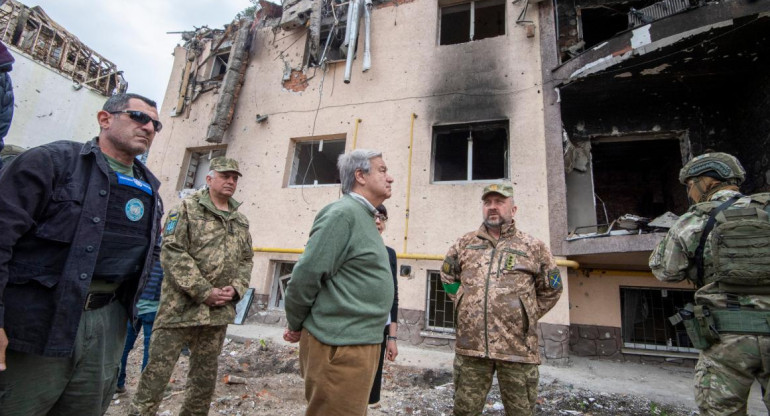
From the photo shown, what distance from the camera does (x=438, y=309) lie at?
634 centimetres

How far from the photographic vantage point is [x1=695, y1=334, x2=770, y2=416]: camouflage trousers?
200 centimetres

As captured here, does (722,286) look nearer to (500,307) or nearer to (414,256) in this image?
(500,307)

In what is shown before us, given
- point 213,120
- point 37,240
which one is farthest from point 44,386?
point 213,120

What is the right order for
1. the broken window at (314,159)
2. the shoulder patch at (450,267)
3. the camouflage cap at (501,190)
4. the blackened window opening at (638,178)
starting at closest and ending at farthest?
the camouflage cap at (501,190)
the shoulder patch at (450,267)
the blackened window opening at (638,178)
the broken window at (314,159)

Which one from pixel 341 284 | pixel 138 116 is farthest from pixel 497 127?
pixel 138 116

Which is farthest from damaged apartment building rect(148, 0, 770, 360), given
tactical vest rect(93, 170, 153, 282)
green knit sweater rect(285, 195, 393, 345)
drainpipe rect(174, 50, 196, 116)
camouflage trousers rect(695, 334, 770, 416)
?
tactical vest rect(93, 170, 153, 282)

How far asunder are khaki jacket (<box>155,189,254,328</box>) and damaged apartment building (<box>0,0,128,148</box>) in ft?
54.1

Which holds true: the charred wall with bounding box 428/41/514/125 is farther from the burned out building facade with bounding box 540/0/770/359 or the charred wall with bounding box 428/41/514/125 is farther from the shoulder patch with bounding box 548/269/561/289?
the shoulder patch with bounding box 548/269/561/289

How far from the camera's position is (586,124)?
23.9ft

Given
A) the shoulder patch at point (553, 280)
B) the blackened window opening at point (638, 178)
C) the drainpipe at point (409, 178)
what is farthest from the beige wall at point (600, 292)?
the shoulder patch at point (553, 280)

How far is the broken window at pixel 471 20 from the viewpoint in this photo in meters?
8.07

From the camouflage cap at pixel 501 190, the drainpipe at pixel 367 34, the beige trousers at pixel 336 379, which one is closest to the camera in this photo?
the beige trousers at pixel 336 379

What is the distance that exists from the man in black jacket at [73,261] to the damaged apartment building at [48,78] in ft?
56.0

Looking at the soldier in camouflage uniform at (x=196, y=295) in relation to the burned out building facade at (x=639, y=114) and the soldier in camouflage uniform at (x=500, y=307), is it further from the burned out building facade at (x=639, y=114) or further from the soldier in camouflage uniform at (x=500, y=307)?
the burned out building facade at (x=639, y=114)
